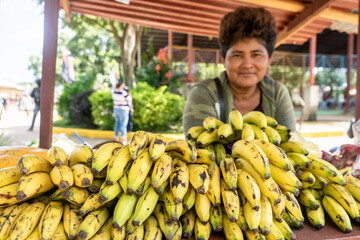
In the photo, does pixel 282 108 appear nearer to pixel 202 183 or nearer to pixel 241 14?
pixel 241 14

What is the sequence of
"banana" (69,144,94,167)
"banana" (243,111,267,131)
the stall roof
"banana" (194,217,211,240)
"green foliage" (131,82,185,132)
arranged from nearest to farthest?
"banana" (194,217,211,240) → "banana" (69,144,94,167) → "banana" (243,111,267,131) → the stall roof → "green foliage" (131,82,185,132)

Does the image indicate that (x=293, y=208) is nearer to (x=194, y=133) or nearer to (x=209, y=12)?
(x=194, y=133)

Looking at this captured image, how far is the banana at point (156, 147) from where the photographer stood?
46.6 inches

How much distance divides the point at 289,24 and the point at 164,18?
209cm

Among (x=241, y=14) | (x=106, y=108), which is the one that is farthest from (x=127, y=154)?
(x=106, y=108)

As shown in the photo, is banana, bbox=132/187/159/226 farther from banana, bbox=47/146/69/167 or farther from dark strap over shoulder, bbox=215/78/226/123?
dark strap over shoulder, bbox=215/78/226/123

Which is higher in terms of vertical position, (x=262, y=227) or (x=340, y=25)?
(x=340, y=25)

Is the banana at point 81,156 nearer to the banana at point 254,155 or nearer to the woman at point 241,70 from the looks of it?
the banana at point 254,155

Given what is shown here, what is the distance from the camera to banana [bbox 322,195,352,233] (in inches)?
52.2

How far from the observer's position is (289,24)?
4477 mm

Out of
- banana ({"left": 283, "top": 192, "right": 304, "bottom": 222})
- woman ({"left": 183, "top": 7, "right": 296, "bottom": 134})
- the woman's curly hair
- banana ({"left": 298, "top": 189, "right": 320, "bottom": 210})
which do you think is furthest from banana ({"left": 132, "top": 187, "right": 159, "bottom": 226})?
the woman's curly hair

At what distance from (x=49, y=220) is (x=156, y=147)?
0.53 meters

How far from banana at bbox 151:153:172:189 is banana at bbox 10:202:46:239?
19.9 inches

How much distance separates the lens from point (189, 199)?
121 centimetres
